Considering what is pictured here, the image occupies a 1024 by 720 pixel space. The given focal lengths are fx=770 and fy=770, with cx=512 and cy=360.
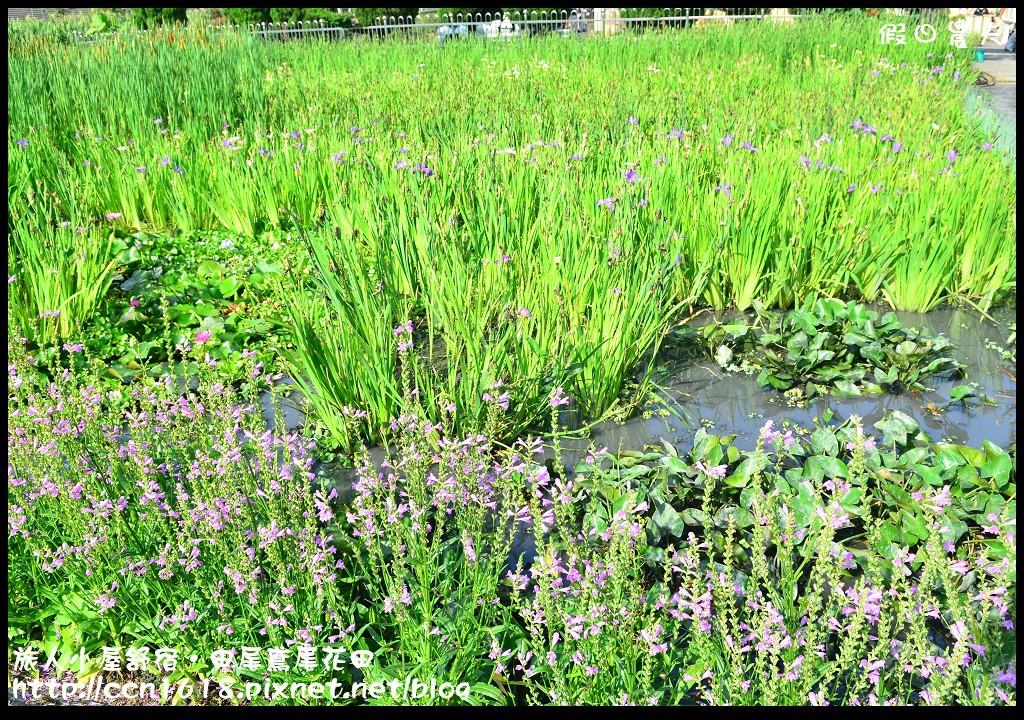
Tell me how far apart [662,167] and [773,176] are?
62 centimetres

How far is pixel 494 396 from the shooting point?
2.76 m

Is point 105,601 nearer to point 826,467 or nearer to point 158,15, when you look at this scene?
point 826,467

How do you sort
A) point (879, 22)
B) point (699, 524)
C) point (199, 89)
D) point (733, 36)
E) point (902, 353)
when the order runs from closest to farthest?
point (699, 524) → point (902, 353) → point (199, 89) → point (733, 36) → point (879, 22)

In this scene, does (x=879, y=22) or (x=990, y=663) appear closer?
(x=990, y=663)

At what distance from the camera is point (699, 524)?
242cm

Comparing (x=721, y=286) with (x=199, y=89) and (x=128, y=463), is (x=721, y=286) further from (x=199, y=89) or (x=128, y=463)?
(x=199, y=89)

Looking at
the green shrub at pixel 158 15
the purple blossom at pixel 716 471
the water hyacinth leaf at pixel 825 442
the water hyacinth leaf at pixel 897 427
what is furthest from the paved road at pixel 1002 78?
the green shrub at pixel 158 15

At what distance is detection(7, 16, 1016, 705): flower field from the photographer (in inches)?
70.9

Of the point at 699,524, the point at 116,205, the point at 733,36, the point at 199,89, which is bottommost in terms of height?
the point at 699,524

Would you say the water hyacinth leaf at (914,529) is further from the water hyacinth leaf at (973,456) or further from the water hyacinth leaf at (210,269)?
the water hyacinth leaf at (210,269)

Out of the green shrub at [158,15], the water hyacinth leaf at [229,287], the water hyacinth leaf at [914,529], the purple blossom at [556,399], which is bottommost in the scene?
the water hyacinth leaf at [914,529]

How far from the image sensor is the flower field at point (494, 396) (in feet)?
5.91

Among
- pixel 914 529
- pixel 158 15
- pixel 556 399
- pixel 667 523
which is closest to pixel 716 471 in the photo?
pixel 667 523
